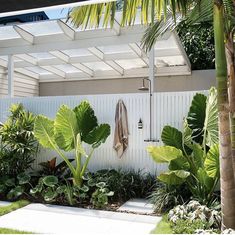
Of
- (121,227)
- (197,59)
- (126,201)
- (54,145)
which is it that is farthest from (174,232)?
(197,59)

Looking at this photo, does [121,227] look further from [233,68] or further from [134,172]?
[233,68]

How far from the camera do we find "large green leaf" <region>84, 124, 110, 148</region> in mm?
8484

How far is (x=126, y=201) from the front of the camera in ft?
26.2

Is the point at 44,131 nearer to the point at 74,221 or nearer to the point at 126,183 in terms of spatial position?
the point at 126,183

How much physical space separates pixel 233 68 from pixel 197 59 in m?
12.0

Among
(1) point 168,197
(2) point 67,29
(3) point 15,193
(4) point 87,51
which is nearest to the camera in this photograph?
(1) point 168,197

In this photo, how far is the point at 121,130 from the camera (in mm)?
9008

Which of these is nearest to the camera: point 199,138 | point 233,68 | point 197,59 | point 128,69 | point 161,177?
point 233,68

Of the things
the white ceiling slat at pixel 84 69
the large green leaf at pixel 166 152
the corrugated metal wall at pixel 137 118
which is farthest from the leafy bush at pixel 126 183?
the white ceiling slat at pixel 84 69

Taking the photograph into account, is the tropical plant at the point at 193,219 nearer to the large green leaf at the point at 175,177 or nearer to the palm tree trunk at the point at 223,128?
the palm tree trunk at the point at 223,128

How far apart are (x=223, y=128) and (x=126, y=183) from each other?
152 inches

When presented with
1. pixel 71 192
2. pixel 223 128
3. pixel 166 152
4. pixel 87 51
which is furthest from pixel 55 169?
pixel 223 128

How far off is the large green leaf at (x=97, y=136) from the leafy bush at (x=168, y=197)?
6.86 ft

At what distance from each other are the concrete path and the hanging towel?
87.3 inches
